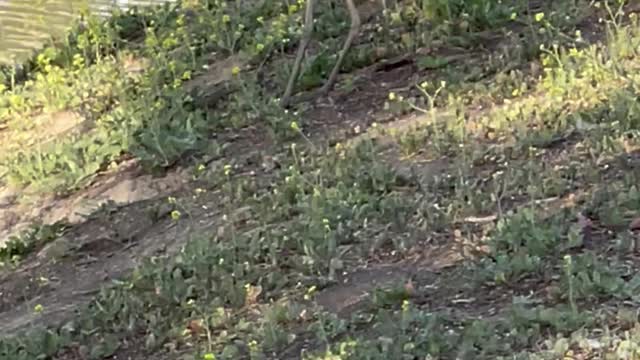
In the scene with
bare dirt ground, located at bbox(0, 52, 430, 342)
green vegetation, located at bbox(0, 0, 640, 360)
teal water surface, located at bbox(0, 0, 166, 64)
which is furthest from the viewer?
teal water surface, located at bbox(0, 0, 166, 64)

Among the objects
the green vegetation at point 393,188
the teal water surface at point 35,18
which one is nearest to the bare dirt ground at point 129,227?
the green vegetation at point 393,188

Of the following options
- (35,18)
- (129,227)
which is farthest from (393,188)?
(35,18)

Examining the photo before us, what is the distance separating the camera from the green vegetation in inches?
146

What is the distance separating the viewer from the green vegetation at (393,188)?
3.70 meters

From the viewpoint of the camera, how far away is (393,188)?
494 centimetres

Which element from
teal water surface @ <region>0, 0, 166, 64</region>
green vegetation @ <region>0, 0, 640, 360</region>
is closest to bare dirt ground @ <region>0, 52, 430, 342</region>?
green vegetation @ <region>0, 0, 640, 360</region>

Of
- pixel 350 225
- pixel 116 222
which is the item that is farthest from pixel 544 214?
pixel 116 222

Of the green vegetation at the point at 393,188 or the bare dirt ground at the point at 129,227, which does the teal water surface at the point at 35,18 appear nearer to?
the green vegetation at the point at 393,188

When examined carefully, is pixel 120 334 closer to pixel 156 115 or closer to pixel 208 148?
pixel 208 148

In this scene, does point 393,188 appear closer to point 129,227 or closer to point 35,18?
point 129,227

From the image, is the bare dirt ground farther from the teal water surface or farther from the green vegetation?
the teal water surface

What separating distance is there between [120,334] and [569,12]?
3.46 metres

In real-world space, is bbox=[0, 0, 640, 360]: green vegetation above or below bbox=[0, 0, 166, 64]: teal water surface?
above

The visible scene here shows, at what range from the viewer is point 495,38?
6.57 meters
